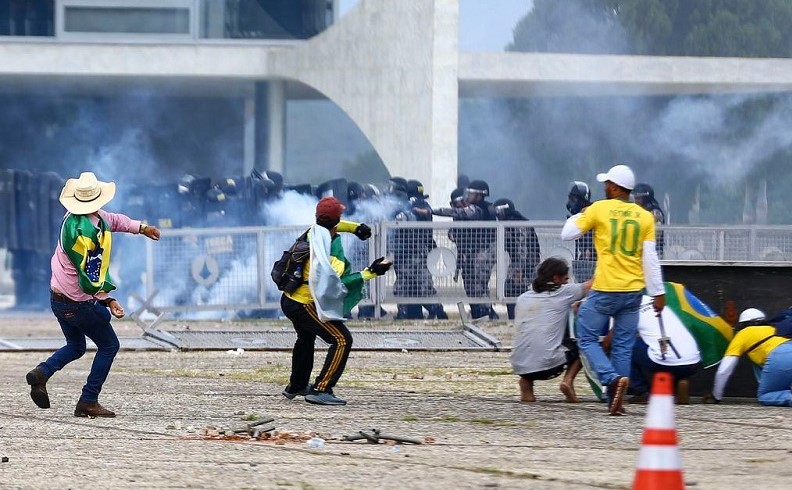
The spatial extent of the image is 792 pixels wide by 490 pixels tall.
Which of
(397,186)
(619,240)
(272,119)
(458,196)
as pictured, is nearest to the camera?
(619,240)

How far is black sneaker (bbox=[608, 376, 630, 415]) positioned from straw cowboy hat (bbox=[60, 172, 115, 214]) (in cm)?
334

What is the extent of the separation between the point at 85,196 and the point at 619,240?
339 cm

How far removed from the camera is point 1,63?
117 ft

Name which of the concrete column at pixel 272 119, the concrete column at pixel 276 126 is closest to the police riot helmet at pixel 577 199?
the concrete column at pixel 272 119

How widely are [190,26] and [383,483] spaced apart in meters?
30.8

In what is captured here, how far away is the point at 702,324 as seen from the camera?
1084 cm

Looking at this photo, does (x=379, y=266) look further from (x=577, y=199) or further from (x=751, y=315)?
(x=577, y=199)

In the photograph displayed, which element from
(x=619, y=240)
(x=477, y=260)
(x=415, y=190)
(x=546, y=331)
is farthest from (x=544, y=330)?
(x=415, y=190)

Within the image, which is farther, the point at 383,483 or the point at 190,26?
the point at 190,26

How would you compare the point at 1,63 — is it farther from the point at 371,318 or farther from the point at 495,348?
the point at 495,348

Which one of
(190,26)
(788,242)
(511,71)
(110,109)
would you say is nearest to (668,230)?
(788,242)

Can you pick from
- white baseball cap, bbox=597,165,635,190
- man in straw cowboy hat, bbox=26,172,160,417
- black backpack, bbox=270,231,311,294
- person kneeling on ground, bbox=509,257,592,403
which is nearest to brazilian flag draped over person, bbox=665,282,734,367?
person kneeling on ground, bbox=509,257,592,403

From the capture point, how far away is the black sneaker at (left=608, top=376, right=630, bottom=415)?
9812 millimetres

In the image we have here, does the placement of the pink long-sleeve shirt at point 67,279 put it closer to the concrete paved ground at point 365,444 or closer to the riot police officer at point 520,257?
the concrete paved ground at point 365,444
